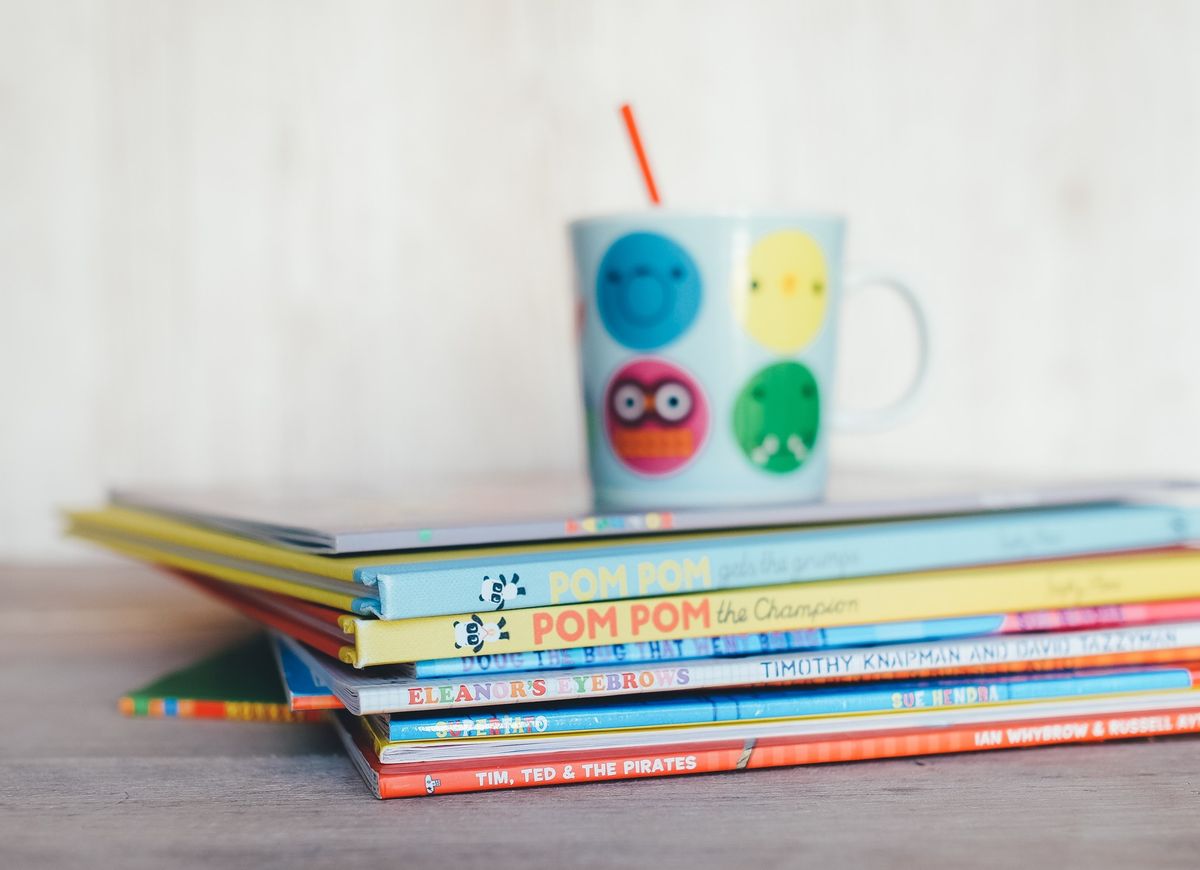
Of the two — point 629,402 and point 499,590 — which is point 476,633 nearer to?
point 499,590

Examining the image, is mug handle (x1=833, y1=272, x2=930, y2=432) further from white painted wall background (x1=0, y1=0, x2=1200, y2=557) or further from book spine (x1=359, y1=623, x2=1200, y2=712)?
white painted wall background (x1=0, y1=0, x2=1200, y2=557)

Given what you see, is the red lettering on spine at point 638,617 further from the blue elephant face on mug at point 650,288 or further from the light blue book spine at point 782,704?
the blue elephant face on mug at point 650,288

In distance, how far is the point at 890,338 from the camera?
3.51 feet

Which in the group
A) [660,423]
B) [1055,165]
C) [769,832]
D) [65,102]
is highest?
[65,102]

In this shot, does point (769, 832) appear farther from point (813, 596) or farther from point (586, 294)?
point (586, 294)

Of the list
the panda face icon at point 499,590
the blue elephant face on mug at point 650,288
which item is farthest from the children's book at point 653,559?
the blue elephant face on mug at point 650,288

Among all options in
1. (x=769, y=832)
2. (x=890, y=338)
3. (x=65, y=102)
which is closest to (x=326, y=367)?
(x=65, y=102)

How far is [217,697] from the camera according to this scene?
57cm

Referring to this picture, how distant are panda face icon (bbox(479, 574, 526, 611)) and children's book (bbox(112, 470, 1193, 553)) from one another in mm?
25

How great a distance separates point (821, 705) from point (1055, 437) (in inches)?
27.5

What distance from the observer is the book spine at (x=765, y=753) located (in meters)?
0.44

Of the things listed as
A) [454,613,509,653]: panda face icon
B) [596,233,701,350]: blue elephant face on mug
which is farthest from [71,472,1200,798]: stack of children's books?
[596,233,701,350]: blue elephant face on mug

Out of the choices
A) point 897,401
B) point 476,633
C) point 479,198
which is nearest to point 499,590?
point 476,633

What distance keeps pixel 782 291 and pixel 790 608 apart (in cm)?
16
